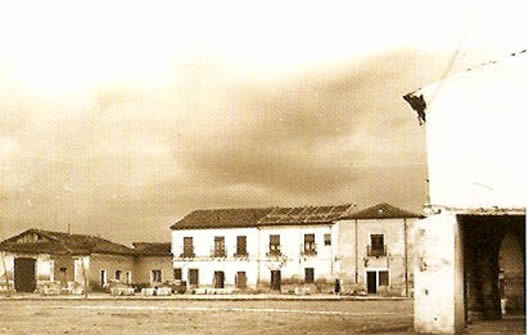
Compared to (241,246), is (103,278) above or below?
below

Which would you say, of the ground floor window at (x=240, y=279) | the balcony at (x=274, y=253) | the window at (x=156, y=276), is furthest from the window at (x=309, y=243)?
the window at (x=156, y=276)

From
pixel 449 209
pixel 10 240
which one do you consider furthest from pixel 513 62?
pixel 10 240

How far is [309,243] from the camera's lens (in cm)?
5159

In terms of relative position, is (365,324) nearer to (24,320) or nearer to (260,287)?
(24,320)

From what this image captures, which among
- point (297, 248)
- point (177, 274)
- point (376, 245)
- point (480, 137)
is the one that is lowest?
point (177, 274)

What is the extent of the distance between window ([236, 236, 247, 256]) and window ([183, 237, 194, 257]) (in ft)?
12.6

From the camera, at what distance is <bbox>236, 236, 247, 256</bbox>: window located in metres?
54.0

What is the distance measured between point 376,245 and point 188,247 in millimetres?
15416

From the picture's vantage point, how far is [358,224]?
48438mm

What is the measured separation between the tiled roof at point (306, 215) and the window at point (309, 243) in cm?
98

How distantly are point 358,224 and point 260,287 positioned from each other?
29.4 feet

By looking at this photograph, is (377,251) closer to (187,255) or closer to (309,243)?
(309,243)

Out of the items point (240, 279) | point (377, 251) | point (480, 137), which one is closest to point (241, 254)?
point (240, 279)

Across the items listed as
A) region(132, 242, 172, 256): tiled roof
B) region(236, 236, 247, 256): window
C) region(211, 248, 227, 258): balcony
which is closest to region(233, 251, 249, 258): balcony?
region(236, 236, 247, 256): window
